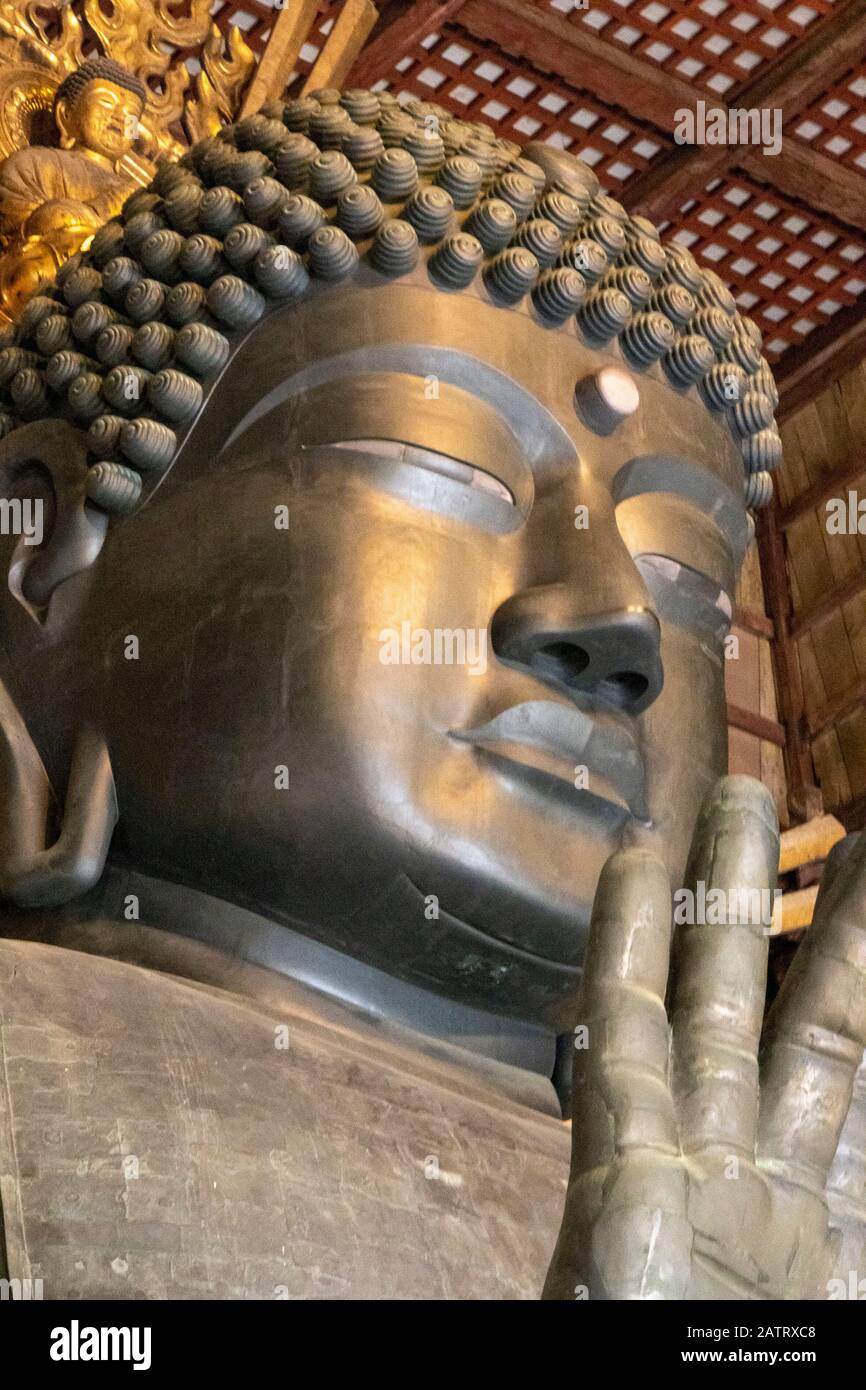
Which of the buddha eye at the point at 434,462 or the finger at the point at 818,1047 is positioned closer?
the finger at the point at 818,1047

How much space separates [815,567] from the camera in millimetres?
7922

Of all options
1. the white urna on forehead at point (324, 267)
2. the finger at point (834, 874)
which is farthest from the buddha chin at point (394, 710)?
the finger at point (834, 874)

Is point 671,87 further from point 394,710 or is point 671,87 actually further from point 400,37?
point 394,710

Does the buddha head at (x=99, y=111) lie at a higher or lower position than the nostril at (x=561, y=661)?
higher

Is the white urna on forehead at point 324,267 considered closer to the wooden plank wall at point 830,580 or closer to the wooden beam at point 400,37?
the wooden beam at point 400,37

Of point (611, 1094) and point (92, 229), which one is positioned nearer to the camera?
point (611, 1094)

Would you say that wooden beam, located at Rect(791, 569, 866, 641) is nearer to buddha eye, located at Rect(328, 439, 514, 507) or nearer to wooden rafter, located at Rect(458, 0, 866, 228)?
wooden rafter, located at Rect(458, 0, 866, 228)

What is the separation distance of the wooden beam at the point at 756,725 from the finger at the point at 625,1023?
5.80 m

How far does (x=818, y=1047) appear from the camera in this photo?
183 cm

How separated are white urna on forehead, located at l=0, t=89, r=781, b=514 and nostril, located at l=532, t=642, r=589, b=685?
0.45 metres

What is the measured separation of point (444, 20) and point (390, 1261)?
15.5 ft

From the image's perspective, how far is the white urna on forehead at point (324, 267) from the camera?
320 centimetres
